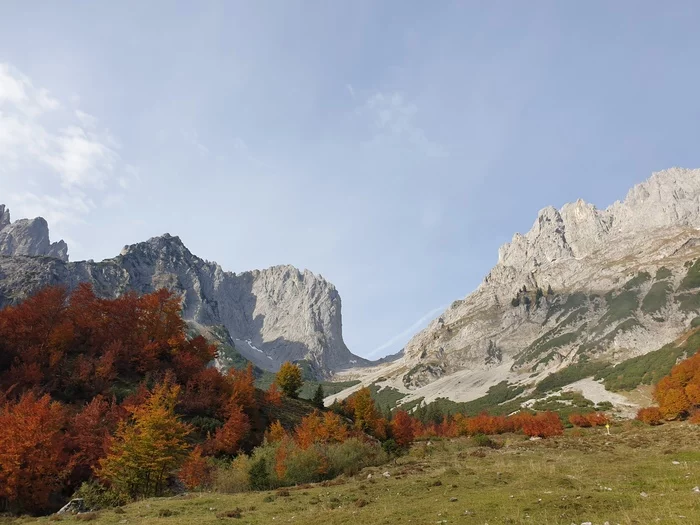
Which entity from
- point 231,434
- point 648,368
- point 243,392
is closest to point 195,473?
point 231,434

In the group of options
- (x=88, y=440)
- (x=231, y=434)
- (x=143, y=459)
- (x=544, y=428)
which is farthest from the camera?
(x=544, y=428)

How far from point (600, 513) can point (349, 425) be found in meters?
75.5

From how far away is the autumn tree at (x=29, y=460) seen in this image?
1298 inches

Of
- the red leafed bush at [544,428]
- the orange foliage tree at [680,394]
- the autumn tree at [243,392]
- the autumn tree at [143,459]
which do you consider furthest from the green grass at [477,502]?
the orange foliage tree at [680,394]

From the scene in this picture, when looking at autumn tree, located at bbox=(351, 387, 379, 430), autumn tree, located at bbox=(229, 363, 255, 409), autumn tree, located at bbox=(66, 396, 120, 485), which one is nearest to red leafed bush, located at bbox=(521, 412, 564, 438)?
autumn tree, located at bbox=(351, 387, 379, 430)

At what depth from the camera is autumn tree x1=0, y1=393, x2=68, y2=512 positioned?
108ft

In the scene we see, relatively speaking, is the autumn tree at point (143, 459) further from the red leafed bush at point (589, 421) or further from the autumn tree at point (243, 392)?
the red leafed bush at point (589, 421)

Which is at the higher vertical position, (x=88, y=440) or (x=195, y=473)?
(x=88, y=440)

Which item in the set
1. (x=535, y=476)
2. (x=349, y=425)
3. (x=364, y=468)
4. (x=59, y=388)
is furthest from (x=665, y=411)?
(x=59, y=388)

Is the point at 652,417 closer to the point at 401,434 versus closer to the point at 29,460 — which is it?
the point at 401,434

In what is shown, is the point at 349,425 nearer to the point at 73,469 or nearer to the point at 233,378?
the point at 233,378

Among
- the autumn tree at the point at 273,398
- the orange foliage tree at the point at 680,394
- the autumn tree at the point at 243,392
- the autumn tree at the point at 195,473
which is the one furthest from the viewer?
the orange foliage tree at the point at 680,394

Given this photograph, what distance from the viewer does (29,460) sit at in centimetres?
3403

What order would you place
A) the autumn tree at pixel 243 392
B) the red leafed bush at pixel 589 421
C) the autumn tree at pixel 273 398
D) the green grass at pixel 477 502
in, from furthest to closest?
the red leafed bush at pixel 589 421 < the autumn tree at pixel 273 398 < the autumn tree at pixel 243 392 < the green grass at pixel 477 502
